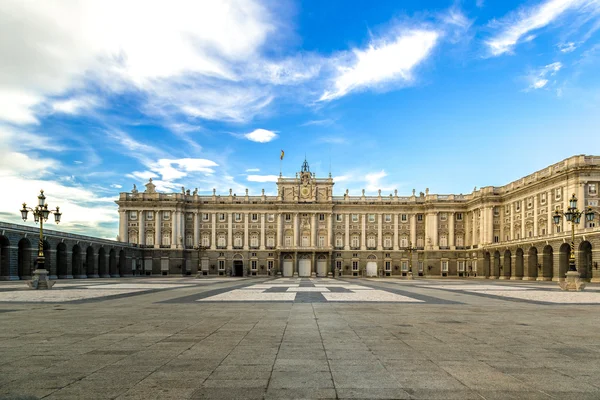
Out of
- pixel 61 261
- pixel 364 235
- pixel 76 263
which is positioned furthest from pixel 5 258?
pixel 364 235

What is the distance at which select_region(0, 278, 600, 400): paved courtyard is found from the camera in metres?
6.77

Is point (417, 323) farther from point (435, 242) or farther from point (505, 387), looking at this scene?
point (435, 242)

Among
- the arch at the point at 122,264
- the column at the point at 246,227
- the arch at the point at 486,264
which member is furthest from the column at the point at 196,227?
the arch at the point at 486,264

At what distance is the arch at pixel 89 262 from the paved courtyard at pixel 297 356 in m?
58.1

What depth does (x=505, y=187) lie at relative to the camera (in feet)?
272

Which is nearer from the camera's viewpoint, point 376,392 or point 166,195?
point 376,392

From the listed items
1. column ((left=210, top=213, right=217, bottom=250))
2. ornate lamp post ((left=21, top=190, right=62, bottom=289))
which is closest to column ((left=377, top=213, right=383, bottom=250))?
column ((left=210, top=213, right=217, bottom=250))

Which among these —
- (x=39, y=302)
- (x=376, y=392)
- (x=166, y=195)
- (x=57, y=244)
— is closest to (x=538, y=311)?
(x=376, y=392)

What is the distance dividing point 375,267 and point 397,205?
13.0m

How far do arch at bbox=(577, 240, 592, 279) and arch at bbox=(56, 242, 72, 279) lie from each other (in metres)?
61.8

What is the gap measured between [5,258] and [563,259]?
2451 inches

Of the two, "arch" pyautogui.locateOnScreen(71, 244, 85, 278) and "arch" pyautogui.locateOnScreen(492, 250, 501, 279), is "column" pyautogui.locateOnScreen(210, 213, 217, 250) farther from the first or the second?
"arch" pyautogui.locateOnScreen(492, 250, 501, 279)

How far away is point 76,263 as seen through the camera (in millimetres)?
67938

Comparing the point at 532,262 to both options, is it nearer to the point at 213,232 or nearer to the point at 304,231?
the point at 304,231
